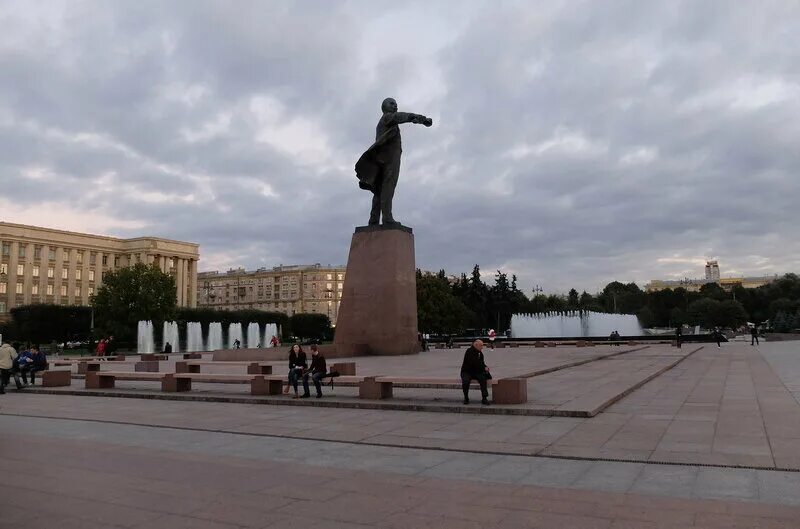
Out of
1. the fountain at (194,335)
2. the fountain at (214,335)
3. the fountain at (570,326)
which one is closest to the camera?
the fountain at (570,326)

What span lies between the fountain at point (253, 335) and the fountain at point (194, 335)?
545cm

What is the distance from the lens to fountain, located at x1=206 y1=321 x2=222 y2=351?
68.4 metres

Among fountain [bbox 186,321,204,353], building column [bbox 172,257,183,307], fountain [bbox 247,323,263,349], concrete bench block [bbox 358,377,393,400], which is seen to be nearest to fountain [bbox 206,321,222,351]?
fountain [bbox 186,321,204,353]

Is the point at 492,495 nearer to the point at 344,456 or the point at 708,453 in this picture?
the point at 344,456

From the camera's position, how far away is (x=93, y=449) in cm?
795

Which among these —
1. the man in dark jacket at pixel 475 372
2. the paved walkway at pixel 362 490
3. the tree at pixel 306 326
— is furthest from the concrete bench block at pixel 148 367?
the tree at pixel 306 326

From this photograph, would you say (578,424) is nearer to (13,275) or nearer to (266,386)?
(266,386)

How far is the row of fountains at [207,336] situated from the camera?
5853 cm

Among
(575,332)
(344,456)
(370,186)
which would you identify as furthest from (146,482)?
(575,332)

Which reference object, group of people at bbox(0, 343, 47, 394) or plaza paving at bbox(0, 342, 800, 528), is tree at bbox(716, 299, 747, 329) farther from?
group of people at bbox(0, 343, 47, 394)

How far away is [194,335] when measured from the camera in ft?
227

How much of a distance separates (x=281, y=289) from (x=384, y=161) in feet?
406

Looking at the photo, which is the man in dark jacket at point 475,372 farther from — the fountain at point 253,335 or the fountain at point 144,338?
the fountain at point 253,335

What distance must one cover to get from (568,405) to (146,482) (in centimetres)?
684
